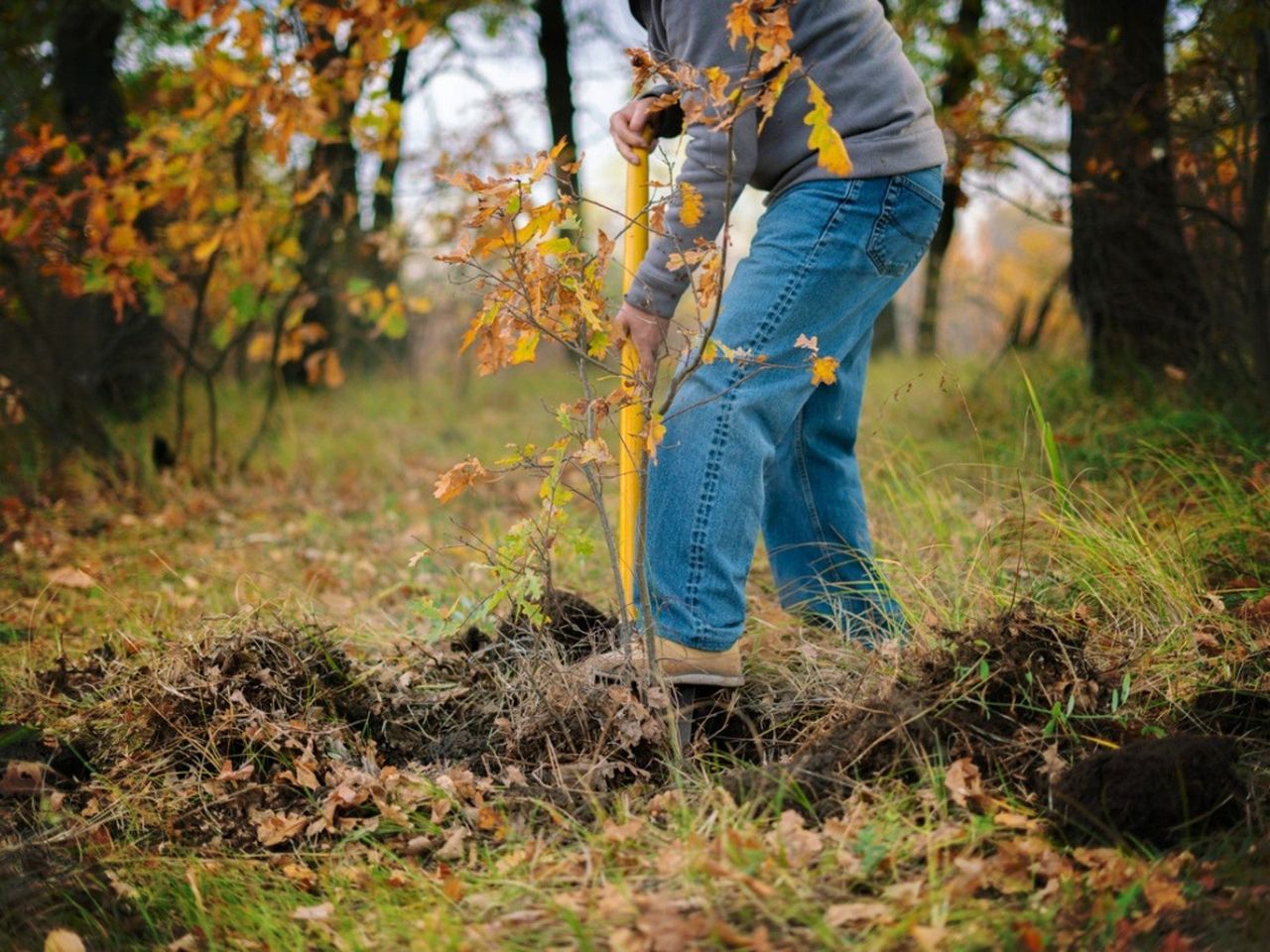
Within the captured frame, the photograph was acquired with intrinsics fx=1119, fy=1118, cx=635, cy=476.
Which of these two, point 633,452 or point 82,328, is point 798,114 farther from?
point 82,328

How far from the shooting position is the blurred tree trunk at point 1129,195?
15.3ft

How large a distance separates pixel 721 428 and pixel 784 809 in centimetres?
74

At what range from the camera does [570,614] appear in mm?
2727

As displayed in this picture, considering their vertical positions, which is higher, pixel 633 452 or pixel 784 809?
pixel 633 452

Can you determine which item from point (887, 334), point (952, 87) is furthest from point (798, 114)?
point (887, 334)

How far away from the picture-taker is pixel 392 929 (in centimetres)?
179

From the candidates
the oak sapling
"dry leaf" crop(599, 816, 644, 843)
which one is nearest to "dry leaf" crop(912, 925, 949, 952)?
"dry leaf" crop(599, 816, 644, 843)

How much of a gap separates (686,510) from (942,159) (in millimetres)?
968

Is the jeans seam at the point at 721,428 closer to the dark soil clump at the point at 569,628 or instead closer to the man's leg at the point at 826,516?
the dark soil clump at the point at 569,628

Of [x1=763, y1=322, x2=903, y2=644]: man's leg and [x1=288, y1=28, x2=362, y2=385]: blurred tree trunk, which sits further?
[x1=288, y1=28, x2=362, y2=385]: blurred tree trunk

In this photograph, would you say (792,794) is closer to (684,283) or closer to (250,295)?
(684,283)

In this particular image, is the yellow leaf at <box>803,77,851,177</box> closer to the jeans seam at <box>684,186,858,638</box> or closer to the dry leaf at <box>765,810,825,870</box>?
the jeans seam at <box>684,186,858,638</box>

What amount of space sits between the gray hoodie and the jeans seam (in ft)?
0.39

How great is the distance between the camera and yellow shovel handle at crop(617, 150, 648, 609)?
2250mm
